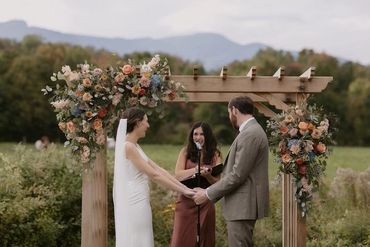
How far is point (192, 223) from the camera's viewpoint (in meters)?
6.93

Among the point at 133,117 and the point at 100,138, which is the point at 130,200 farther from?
the point at 100,138

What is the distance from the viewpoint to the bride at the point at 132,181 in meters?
5.80

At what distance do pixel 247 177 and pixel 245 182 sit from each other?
5cm

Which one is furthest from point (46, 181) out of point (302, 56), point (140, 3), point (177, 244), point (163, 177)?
point (140, 3)

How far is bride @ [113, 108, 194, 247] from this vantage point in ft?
19.0

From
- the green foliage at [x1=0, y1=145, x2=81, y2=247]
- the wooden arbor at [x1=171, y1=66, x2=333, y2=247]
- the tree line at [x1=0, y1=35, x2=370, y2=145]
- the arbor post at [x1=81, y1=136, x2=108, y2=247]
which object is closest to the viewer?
the arbor post at [x1=81, y1=136, x2=108, y2=247]

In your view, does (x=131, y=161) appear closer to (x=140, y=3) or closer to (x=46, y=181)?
(x=46, y=181)

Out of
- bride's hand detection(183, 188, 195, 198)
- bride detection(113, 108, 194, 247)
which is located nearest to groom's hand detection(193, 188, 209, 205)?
bride's hand detection(183, 188, 195, 198)

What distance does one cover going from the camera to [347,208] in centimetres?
1034

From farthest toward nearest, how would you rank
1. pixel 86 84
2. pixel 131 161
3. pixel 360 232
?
pixel 360 232 → pixel 86 84 → pixel 131 161

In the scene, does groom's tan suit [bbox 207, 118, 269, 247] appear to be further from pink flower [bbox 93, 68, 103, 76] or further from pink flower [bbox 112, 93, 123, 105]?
pink flower [bbox 93, 68, 103, 76]

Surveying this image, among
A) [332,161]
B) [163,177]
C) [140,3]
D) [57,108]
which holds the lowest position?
[332,161]

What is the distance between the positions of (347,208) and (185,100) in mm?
4231

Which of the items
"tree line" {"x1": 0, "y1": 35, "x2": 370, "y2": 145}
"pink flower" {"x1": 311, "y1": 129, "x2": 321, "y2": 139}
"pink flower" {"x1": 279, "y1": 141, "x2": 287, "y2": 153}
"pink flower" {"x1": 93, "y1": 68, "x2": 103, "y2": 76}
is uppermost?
"pink flower" {"x1": 93, "y1": 68, "x2": 103, "y2": 76}
